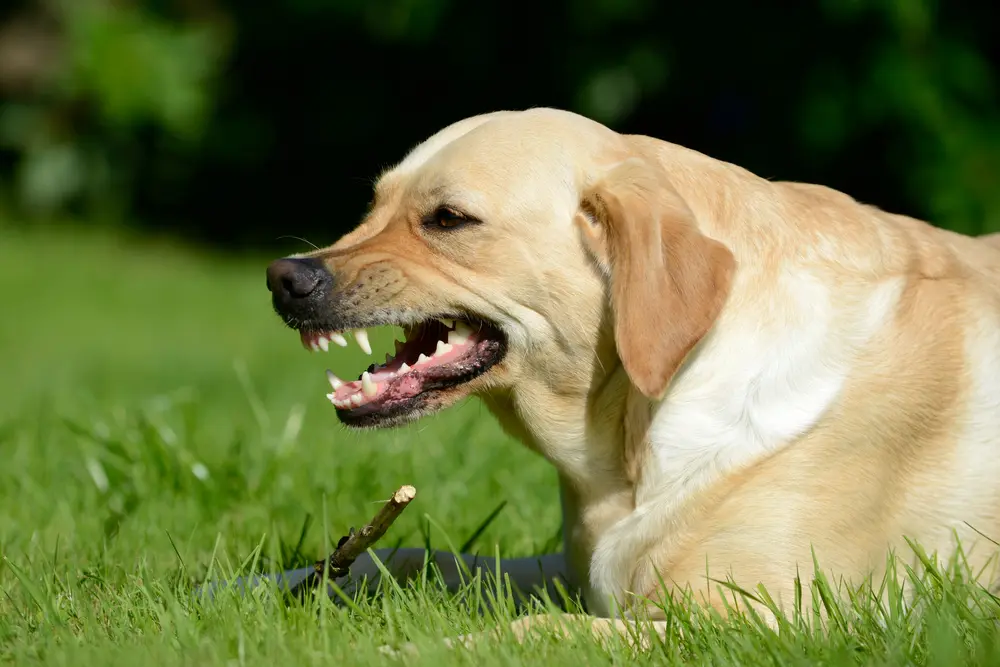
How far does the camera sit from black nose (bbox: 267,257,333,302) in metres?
3.34

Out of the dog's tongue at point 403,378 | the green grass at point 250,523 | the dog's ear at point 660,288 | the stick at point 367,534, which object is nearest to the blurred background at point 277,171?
the green grass at point 250,523

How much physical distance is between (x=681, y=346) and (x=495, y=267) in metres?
0.55

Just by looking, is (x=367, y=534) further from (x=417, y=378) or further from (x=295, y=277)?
(x=295, y=277)

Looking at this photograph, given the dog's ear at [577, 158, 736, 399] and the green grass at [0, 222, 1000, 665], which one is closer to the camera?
the green grass at [0, 222, 1000, 665]

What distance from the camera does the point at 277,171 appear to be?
15594mm

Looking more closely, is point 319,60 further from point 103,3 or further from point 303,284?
point 303,284

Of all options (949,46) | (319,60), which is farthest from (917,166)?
(319,60)

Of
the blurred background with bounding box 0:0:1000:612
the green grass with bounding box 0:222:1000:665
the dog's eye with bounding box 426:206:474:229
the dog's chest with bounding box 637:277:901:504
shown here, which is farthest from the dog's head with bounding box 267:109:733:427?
the blurred background with bounding box 0:0:1000:612

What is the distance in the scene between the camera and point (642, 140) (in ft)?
11.4

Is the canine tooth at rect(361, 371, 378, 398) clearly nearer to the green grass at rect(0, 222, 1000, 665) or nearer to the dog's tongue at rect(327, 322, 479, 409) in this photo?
the dog's tongue at rect(327, 322, 479, 409)

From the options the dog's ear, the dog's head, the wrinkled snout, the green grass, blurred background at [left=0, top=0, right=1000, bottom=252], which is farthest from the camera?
blurred background at [left=0, top=0, right=1000, bottom=252]

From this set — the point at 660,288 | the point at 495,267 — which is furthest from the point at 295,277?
the point at 660,288

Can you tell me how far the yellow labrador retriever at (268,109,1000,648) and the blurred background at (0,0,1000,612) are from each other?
89 centimetres

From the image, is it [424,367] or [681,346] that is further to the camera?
[424,367]
